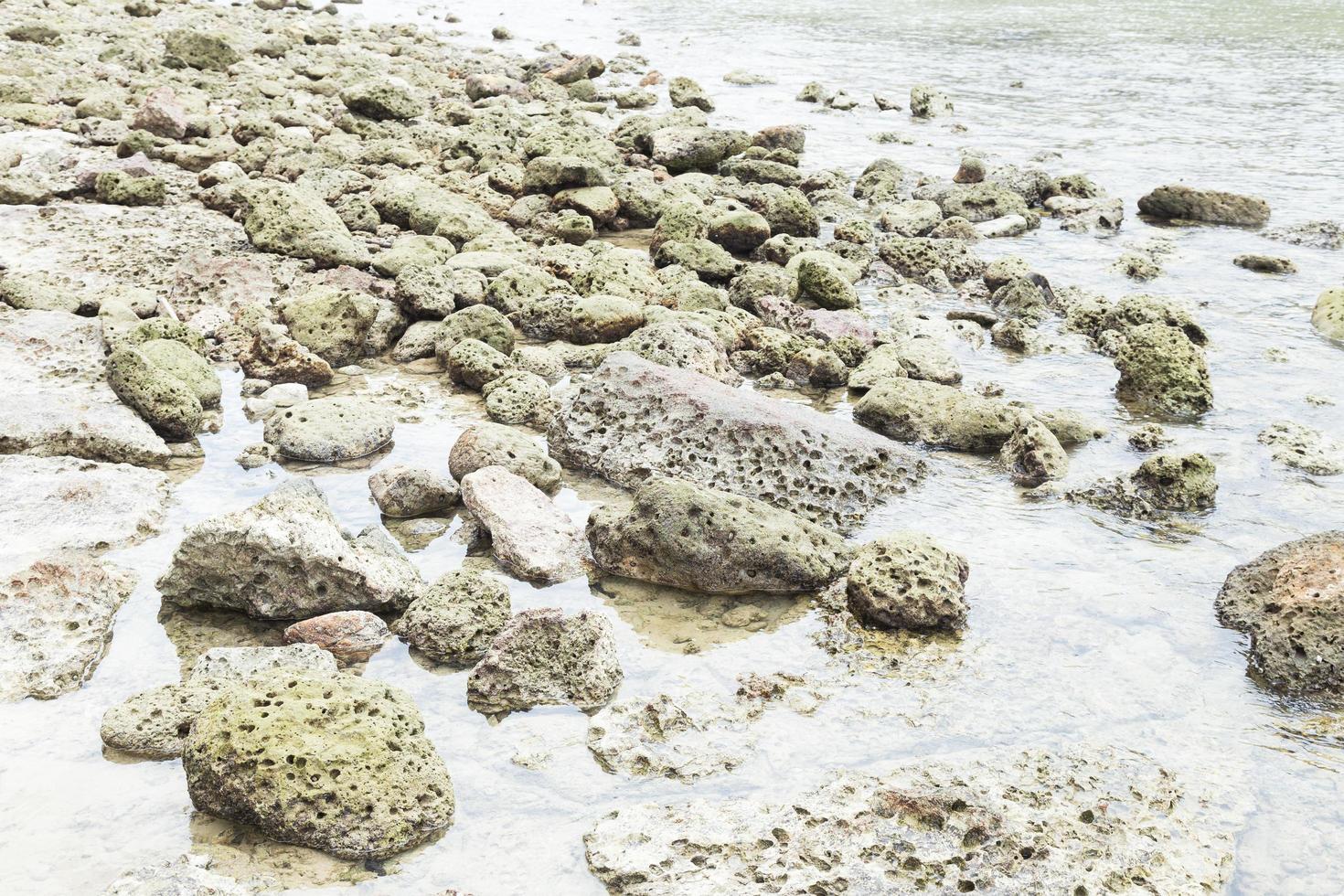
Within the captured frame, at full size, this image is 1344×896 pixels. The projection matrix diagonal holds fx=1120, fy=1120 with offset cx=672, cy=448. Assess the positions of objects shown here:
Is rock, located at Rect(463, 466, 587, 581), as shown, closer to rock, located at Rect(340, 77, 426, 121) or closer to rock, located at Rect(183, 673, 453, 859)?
rock, located at Rect(183, 673, 453, 859)

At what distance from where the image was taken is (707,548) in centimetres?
639

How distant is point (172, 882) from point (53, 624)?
2.26m

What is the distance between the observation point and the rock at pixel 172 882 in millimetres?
3893

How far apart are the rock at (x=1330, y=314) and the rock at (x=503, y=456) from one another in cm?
778

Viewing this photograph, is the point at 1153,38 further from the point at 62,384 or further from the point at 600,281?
the point at 62,384

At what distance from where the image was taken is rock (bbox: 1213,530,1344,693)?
5.66 meters

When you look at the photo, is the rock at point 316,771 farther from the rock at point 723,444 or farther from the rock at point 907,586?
the rock at point 723,444

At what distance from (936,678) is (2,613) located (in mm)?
4673

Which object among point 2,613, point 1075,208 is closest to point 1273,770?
point 2,613

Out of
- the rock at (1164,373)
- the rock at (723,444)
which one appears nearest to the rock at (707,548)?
the rock at (723,444)

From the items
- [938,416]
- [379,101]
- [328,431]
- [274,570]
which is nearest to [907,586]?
[938,416]

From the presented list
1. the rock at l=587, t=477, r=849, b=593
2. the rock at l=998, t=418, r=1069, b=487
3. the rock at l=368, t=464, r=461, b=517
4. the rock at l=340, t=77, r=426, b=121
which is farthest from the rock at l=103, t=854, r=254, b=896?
the rock at l=340, t=77, r=426, b=121

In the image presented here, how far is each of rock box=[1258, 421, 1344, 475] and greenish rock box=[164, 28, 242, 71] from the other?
1752cm

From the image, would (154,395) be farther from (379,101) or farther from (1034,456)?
(379,101)
